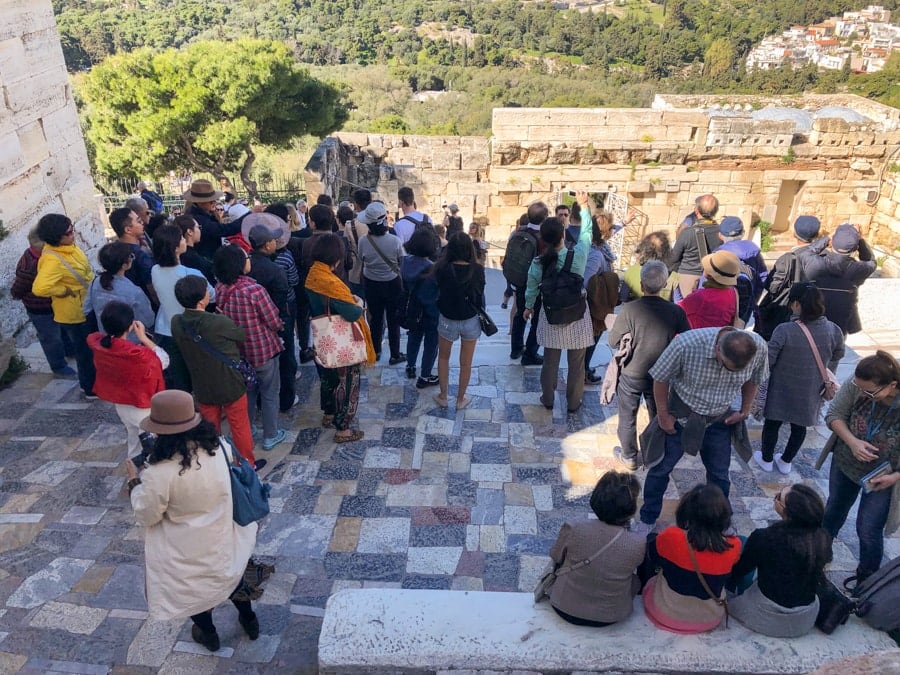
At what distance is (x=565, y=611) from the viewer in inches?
111

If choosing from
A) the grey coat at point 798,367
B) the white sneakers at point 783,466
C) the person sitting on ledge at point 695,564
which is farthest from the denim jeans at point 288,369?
the white sneakers at point 783,466

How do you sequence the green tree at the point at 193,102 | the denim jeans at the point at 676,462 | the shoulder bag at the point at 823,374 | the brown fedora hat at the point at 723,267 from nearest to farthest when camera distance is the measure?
the denim jeans at the point at 676,462, the shoulder bag at the point at 823,374, the brown fedora hat at the point at 723,267, the green tree at the point at 193,102

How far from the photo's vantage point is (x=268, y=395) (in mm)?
4738

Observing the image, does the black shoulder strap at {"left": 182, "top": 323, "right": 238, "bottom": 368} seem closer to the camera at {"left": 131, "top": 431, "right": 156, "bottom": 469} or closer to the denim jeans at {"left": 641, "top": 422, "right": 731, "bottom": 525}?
the camera at {"left": 131, "top": 431, "right": 156, "bottom": 469}

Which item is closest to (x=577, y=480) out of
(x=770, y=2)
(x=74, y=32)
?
(x=74, y=32)

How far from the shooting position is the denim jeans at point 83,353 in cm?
523

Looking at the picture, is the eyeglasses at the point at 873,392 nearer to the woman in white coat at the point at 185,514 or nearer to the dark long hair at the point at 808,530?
the dark long hair at the point at 808,530

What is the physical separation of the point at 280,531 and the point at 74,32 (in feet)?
178

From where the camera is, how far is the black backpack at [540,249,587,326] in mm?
4969

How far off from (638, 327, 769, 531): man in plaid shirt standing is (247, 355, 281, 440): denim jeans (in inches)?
101

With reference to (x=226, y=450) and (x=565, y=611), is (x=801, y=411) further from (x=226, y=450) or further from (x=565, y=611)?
(x=226, y=450)

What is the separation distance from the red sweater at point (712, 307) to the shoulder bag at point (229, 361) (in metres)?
2.98

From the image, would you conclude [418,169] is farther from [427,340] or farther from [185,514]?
[185,514]

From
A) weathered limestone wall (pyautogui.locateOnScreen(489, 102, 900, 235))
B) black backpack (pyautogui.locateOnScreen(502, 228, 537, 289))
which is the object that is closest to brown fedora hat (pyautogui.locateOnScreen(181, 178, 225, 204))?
black backpack (pyautogui.locateOnScreen(502, 228, 537, 289))
